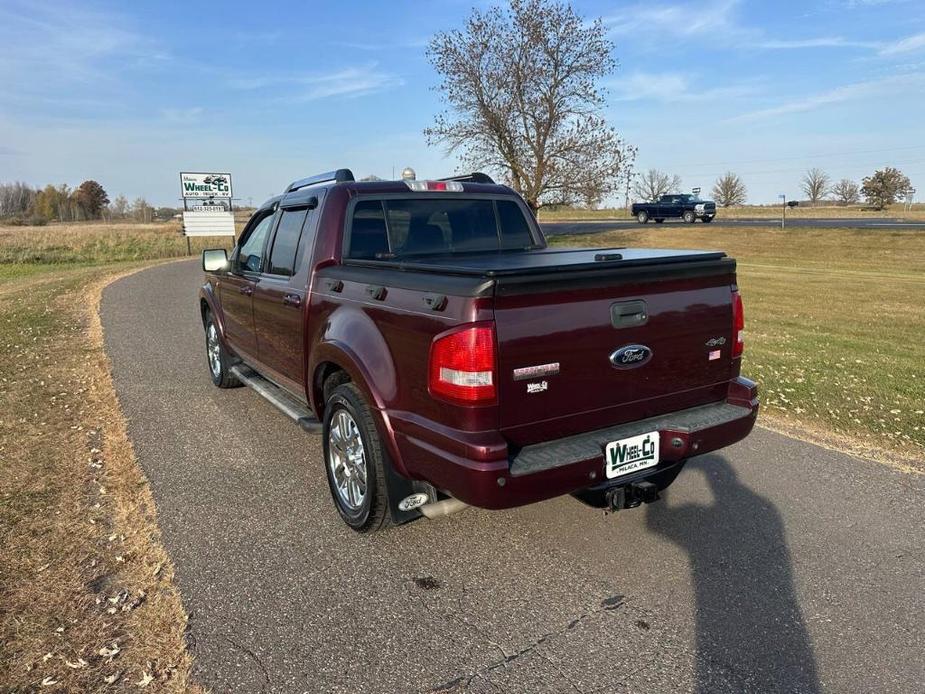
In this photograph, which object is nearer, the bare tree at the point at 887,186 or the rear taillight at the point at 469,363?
the rear taillight at the point at 469,363

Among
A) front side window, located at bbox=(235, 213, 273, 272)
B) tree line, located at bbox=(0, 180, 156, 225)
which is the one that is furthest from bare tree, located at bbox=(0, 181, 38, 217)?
front side window, located at bbox=(235, 213, 273, 272)

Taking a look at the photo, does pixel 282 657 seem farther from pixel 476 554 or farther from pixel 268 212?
pixel 268 212

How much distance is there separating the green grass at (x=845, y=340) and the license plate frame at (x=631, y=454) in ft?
9.36

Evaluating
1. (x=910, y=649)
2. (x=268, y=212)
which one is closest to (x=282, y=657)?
(x=910, y=649)

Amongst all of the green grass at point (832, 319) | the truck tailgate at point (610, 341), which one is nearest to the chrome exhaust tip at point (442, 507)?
the truck tailgate at point (610, 341)

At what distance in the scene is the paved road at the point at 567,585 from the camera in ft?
8.34

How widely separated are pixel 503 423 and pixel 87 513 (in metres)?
2.69

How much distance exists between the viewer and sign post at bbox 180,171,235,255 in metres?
33.2

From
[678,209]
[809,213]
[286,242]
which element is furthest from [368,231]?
[809,213]

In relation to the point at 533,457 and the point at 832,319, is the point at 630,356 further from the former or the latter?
the point at 832,319

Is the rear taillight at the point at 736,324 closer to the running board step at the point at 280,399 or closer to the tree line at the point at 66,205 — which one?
the running board step at the point at 280,399

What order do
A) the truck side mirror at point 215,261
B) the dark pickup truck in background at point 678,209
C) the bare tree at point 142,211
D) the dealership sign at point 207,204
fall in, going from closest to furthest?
the truck side mirror at point 215,261, the dealership sign at point 207,204, the dark pickup truck in background at point 678,209, the bare tree at point 142,211

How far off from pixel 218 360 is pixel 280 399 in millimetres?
2260

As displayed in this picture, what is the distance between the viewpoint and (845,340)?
29.6 ft
